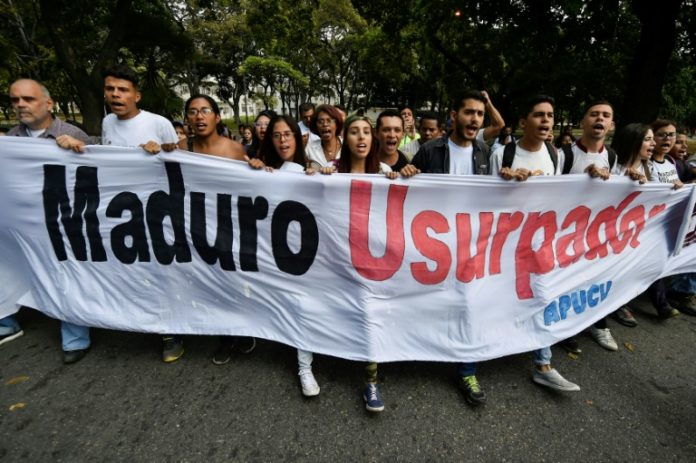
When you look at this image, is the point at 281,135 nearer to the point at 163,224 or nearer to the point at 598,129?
the point at 163,224

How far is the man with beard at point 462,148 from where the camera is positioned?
2.77 m

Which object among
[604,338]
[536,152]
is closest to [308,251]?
[536,152]

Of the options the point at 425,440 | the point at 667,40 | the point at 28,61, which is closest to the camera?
the point at 425,440

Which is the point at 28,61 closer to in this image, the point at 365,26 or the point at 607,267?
the point at 365,26

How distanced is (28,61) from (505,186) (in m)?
18.8

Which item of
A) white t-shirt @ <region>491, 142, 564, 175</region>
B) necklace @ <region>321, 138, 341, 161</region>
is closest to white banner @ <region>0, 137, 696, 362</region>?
white t-shirt @ <region>491, 142, 564, 175</region>

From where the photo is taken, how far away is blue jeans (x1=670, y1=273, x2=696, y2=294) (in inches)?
147

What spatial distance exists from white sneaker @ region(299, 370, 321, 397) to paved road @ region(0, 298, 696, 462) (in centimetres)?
7

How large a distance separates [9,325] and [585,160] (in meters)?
4.92

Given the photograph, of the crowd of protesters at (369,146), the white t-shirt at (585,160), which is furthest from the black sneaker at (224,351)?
the white t-shirt at (585,160)

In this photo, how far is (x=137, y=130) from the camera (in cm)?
293

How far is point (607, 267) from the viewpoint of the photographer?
2.91 m

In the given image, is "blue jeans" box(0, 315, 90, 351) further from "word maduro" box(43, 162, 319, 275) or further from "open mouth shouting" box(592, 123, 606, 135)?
"open mouth shouting" box(592, 123, 606, 135)

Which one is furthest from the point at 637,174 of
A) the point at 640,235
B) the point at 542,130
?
the point at 542,130
